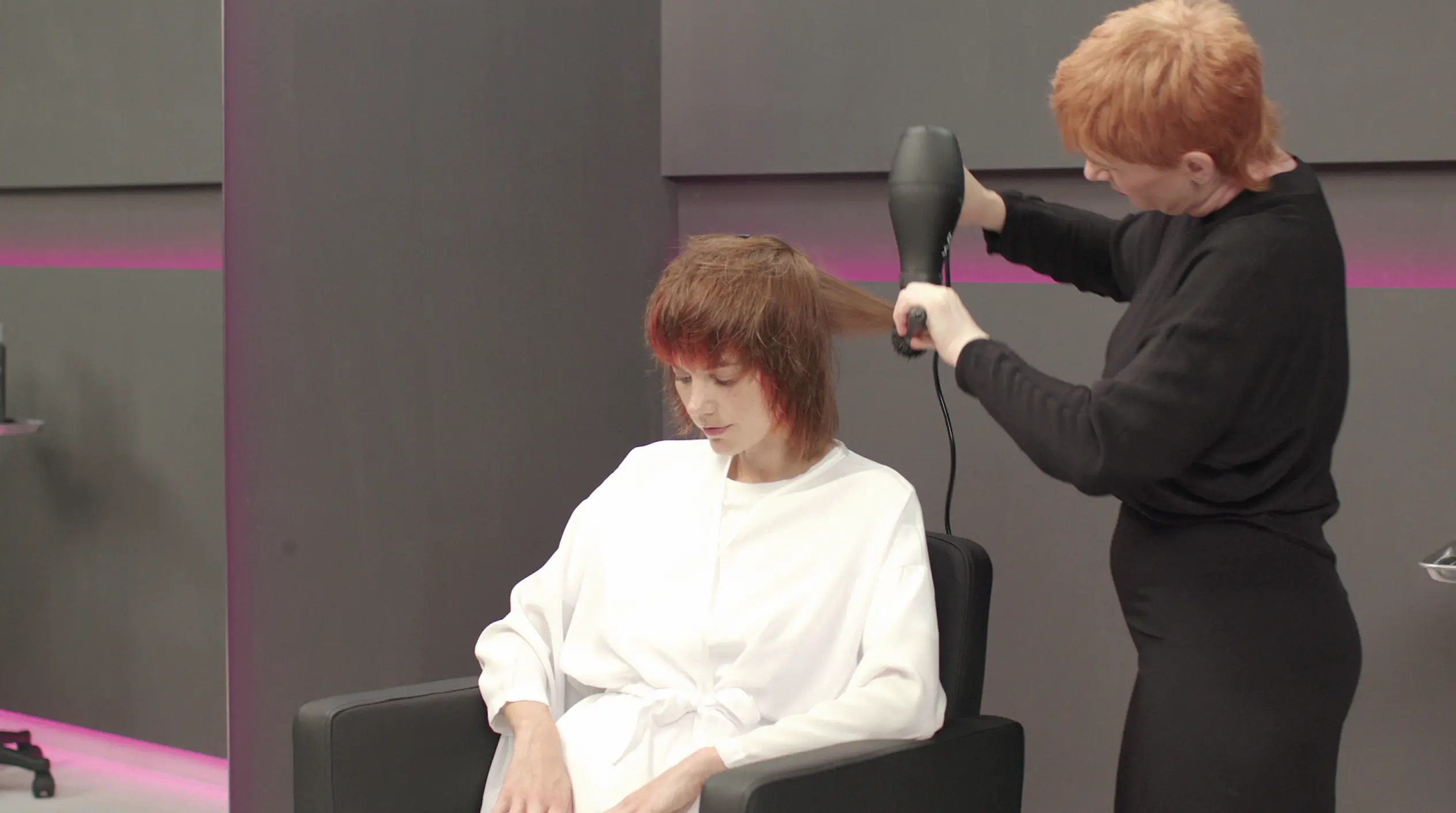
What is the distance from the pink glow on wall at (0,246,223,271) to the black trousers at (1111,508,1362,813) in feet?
4.84

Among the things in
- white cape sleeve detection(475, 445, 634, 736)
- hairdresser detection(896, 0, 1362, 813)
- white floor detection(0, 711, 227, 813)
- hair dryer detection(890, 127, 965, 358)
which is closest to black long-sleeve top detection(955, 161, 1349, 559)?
hairdresser detection(896, 0, 1362, 813)

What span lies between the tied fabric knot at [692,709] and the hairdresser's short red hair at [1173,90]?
779mm

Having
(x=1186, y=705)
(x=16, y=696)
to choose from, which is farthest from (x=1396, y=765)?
(x=16, y=696)

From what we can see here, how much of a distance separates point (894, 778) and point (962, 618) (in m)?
0.30

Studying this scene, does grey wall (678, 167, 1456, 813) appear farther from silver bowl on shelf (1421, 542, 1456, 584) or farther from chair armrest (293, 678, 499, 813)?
chair armrest (293, 678, 499, 813)

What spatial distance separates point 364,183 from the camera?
226cm

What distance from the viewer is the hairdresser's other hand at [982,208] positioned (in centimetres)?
187

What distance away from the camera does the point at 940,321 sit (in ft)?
5.29

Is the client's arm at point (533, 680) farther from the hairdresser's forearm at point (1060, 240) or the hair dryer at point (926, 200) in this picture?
the hairdresser's forearm at point (1060, 240)

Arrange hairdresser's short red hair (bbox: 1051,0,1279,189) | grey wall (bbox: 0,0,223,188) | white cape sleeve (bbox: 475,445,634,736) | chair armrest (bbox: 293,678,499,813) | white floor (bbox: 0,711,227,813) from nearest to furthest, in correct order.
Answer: hairdresser's short red hair (bbox: 1051,0,1279,189) → chair armrest (bbox: 293,678,499,813) → white cape sleeve (bbox: 475,445,634,736) → grey wall (bbox: 0,0,223,188) → white floor (bbox: 0,711,227,813)

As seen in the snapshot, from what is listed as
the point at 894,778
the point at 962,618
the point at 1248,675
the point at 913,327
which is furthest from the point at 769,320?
the point at 1248,675

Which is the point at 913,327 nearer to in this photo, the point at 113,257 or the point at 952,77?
the point at 952,77

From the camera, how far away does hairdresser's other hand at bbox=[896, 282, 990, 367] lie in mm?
1591

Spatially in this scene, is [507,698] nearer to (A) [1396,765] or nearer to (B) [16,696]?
(B) [16,696]
